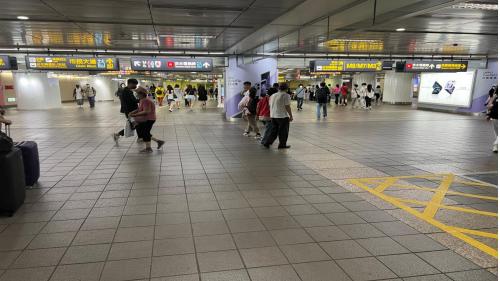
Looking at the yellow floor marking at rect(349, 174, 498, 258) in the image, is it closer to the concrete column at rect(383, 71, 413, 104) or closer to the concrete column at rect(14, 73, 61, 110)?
the concrete column at rect(383, 71, 413, 104)

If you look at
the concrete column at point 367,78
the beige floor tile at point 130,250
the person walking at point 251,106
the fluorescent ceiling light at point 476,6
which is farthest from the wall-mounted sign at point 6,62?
the concrete column at point 367,78

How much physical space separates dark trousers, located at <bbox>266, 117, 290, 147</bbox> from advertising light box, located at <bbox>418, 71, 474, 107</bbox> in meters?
14.2

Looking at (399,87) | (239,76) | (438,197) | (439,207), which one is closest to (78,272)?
(439,207)

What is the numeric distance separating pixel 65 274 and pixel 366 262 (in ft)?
8.59

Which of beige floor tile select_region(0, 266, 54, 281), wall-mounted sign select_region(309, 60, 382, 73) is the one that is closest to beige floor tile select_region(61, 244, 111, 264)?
beige floor tile select_region(0, 266, 54, 281)

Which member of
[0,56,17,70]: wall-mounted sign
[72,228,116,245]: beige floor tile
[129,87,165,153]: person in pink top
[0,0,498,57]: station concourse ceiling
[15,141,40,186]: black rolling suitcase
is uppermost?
[0,0,498,57]: station concourse ceiling

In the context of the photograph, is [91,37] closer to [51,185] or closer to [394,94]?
[51,185]

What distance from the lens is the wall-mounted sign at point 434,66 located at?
1692cm

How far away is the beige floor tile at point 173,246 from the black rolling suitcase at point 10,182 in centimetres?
199

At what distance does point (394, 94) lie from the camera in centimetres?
2859

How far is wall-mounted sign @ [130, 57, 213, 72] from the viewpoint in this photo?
44.8 ft

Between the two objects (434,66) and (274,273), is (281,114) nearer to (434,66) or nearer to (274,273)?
(274,273)

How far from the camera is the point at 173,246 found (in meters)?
3.38

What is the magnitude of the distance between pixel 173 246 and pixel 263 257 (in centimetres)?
91
